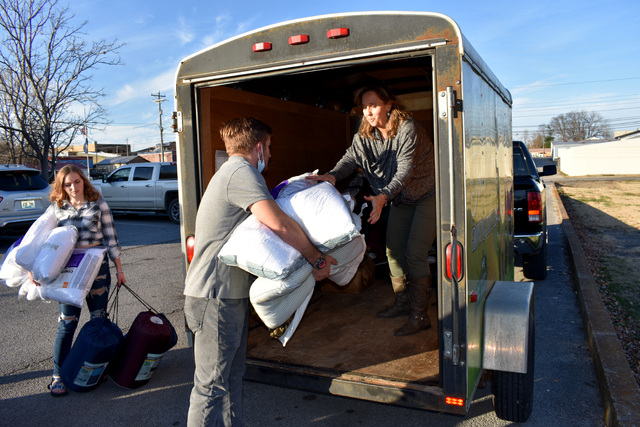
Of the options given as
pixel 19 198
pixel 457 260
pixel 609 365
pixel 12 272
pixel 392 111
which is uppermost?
pixel 392 111

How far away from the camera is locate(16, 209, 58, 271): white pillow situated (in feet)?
10.7

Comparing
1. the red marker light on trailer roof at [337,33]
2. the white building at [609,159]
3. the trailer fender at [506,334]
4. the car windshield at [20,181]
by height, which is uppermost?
the white building at [609,159]

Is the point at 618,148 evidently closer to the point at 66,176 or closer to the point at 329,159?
the point at 329,159

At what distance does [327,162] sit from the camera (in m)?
5.67

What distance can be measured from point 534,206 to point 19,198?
9989 millimetres

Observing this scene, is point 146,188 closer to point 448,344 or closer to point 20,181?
point 20,181

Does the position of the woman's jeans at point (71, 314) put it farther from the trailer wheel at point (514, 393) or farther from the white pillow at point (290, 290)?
the trailer wheel at point (514, 393)

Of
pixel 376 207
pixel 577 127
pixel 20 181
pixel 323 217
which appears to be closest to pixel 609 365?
pixel 376 207

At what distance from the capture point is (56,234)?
332 centimetres

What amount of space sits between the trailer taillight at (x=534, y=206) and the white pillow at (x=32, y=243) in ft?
17.9

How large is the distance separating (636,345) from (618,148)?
4413 cm

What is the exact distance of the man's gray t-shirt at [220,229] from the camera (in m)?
2.28

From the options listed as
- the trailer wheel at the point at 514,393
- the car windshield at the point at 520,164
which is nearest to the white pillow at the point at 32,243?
the trailer wheel at the point at 514,393

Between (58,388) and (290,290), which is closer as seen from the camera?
(290,290)
